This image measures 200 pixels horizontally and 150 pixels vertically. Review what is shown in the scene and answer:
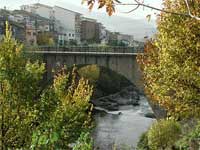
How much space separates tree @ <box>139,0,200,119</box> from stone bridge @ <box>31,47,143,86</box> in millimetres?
22851

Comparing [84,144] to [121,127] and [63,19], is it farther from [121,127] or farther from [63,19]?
[63,19]

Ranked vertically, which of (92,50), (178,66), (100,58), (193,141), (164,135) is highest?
(178,66)

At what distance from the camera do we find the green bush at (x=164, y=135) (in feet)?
78.2

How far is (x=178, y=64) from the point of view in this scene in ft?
49.5

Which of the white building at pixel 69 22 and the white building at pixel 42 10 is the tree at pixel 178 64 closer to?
the white building at pixel 69 22

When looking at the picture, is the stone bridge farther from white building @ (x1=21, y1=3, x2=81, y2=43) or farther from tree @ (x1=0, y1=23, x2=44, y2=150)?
white building @ (x1=21, y1=3, x2=81, y2=43)

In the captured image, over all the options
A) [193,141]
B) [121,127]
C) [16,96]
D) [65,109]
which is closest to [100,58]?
[121,127]

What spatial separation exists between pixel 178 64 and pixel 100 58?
92.8 feet

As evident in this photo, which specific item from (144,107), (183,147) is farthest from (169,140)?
(144,107)

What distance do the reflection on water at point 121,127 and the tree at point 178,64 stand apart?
13.1 meters

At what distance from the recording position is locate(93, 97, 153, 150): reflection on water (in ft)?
108

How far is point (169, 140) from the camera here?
24.0 meters

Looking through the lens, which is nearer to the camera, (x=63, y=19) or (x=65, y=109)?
(x=65, y=109)

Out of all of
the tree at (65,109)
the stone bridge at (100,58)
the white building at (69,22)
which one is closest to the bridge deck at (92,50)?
the stone bridge at (100,58)
